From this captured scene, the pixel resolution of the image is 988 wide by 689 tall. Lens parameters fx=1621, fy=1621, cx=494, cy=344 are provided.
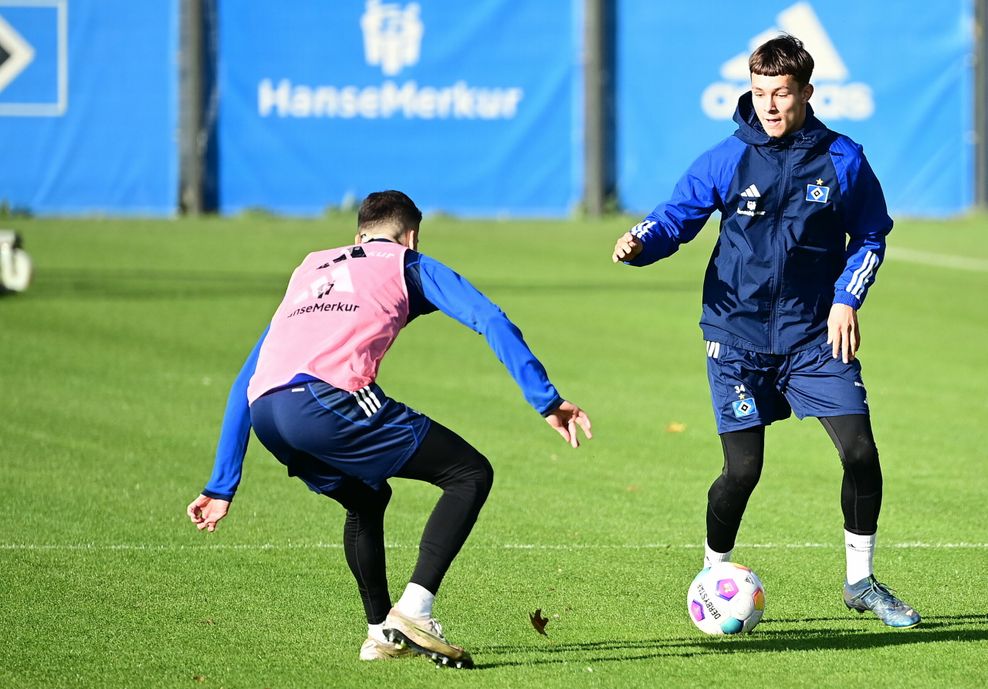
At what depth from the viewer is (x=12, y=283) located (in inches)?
633

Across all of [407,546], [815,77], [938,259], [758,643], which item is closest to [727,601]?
[758,643]

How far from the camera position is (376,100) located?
20781mm

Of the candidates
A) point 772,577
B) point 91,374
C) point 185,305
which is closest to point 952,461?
point 772,577

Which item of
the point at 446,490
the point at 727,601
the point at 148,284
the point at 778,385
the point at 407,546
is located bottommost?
the point at 148,284

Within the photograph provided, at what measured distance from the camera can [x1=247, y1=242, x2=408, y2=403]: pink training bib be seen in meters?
5.31

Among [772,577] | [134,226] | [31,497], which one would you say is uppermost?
[772,577]

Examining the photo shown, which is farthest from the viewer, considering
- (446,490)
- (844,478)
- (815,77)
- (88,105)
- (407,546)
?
(815,77)

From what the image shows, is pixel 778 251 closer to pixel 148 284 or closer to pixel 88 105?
pixel 148 284

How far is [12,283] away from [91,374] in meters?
3.76

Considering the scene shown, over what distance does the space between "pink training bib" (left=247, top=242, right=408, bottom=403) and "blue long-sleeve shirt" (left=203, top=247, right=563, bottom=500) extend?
0.18 feet

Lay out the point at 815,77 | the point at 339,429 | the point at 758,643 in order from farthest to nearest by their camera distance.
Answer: the point at 815,77 → the point at 758,643 → the point at 339,429

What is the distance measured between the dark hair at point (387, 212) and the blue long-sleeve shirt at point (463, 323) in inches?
6.4

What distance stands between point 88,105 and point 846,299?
16088 millimetres

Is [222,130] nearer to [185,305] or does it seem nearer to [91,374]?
[185,305]
